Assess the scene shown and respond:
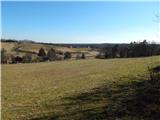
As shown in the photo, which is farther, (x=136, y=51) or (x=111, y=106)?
(x=136, y=51)

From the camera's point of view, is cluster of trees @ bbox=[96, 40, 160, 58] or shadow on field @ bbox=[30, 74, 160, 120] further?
cluster of trees @ bbox=[96, 40, 160, 58]

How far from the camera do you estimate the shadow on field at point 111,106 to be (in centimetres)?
1016

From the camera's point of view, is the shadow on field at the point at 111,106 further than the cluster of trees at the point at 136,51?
No

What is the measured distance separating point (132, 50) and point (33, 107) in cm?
6510

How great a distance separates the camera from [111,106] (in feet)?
38.7

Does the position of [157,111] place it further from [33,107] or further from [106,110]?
[33,107]

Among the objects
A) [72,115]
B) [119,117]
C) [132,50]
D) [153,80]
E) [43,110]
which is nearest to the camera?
[119,117]

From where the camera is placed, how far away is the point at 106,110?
436 inches

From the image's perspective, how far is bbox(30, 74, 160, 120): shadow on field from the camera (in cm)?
1016

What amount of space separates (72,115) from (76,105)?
1.77 m

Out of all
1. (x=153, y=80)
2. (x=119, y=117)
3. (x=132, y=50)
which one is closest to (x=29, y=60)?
(x=132, y=50)

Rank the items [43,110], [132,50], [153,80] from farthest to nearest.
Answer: [132,50] < [153,80] < [43,110]

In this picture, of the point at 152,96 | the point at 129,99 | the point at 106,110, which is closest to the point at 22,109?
the point at 106,110

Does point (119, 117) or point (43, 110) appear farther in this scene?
point (43, 110)
